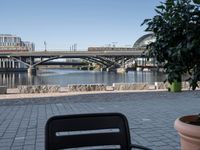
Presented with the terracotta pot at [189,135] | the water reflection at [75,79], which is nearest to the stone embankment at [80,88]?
the water reflection at [75,79]

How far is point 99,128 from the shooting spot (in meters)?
2.72

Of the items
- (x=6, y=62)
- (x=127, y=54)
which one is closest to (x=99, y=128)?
(x=127, y=54)

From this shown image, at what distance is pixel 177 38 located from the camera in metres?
3.86

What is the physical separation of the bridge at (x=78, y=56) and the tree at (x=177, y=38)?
5912 cm

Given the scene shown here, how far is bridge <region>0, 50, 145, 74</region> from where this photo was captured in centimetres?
6594

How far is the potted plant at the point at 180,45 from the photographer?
139 inches

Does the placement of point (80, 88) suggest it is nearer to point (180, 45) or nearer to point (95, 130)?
point (180, 45)

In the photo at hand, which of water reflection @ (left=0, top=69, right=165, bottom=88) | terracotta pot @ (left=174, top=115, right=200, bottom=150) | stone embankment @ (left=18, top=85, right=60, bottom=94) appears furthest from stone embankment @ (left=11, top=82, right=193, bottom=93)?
terracotta pot @ (left=174, top=115, right=200, bottom=150)

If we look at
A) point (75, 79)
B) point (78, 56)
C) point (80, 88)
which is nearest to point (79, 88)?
point (80, 88)

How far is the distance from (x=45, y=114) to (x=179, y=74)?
7.11 metres

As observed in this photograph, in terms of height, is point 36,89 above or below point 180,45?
below

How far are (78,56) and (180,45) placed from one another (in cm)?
6327

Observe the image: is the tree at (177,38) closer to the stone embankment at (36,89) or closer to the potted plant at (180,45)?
the potted plant at (180,45)

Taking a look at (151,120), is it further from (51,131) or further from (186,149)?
(51,131)
